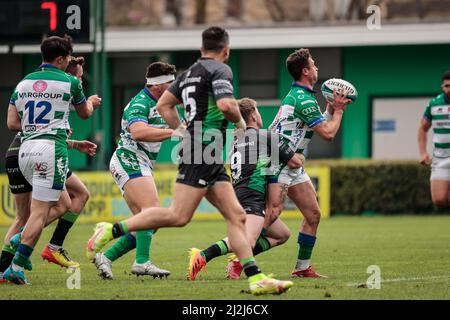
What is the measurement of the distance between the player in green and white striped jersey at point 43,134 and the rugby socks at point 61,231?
4.74ft

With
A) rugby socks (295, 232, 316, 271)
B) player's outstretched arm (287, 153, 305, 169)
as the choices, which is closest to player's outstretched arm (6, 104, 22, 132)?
player's outstretched arm (287, 153, 305, 169)

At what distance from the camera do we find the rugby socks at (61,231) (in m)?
11.7

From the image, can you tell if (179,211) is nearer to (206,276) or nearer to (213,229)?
(206,276)

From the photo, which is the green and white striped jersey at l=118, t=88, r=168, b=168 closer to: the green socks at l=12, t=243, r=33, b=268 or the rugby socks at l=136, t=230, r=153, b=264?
the rugby socks at l=136, t=230, r=153, b=264

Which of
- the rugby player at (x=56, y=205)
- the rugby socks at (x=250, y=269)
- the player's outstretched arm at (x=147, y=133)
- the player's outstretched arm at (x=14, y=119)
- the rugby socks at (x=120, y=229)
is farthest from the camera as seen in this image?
the rugby player at (x=56, y=205)

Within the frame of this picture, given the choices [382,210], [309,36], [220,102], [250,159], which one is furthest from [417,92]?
[220,102]

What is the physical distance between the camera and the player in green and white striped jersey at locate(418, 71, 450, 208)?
1506 cm

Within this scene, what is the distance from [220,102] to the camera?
8.99 meters

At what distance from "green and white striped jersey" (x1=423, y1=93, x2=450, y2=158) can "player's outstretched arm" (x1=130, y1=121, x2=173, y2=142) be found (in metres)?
5.72

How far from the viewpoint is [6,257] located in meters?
10.8

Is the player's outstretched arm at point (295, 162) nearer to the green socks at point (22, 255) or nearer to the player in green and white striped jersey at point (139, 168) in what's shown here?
the player in green and white striped jersey at point (139, 168)

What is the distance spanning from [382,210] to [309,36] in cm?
679

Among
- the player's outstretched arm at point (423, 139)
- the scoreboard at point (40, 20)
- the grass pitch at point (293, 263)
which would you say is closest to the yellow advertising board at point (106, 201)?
the grass pitch at point (293, 263)

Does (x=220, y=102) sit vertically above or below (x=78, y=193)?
above
